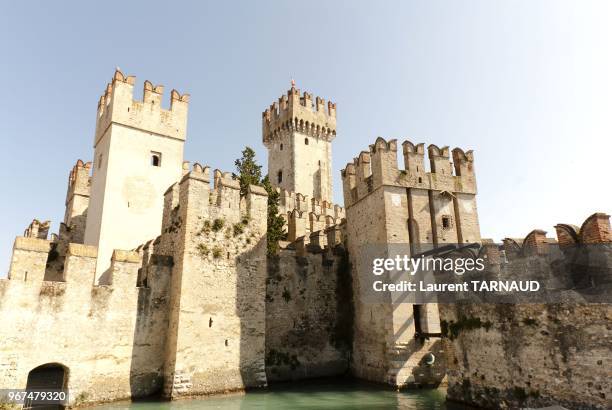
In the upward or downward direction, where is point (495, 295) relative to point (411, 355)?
upward

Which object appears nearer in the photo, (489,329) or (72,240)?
(489,329)

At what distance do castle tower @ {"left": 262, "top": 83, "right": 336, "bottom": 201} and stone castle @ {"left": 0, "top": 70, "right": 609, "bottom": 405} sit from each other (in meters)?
18.4

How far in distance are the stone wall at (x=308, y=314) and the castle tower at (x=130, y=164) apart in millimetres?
6879

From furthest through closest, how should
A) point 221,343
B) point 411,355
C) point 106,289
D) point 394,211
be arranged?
point 394,211 → point 411,355 → point 221,343 → point 106,289

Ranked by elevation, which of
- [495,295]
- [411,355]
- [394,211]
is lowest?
[411,355]

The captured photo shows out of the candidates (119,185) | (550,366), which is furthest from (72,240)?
(550,366)

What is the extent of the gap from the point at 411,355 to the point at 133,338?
34.5 feet

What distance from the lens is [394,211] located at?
18.2m

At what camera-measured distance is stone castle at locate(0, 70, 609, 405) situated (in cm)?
1338

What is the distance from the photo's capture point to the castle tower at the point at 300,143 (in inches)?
1624

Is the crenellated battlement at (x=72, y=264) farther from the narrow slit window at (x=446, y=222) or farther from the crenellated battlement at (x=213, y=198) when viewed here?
the narrow slit window at (x=446, y=222)

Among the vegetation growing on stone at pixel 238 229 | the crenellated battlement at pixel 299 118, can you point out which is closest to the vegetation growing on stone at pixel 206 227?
the vegetation growing on stone at pixel 238 229

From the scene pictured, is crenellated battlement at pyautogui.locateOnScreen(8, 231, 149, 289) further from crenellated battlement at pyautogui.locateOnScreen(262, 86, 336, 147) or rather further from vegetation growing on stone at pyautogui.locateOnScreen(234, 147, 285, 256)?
crenellated battlement at pyautogui.locateOnScreen(262, 86, 336, 147)

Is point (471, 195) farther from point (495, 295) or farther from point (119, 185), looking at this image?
point (119, 185)
